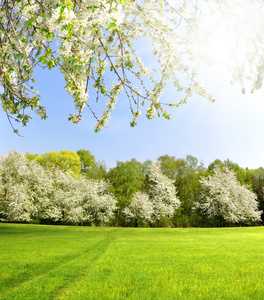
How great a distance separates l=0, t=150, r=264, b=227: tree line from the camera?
113 ft

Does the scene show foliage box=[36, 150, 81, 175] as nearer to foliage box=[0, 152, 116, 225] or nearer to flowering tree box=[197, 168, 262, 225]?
foliage box=[0, 152, 116, 225]

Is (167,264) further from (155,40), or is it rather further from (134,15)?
(134,15)

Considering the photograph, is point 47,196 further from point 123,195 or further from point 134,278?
point 134,278

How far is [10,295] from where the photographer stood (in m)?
5.99

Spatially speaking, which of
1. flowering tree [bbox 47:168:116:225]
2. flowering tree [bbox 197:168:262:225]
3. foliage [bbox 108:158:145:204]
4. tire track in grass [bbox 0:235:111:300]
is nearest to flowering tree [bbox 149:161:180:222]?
foliage [bbox 108:158:145:204]

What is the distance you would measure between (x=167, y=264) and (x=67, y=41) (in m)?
7.86

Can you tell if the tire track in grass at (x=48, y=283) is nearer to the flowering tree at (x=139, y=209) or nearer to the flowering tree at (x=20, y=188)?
the flowering tree at (x=20, y=188)

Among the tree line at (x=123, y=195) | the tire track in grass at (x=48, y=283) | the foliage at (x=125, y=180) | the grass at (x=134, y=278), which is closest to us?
the grass at (x=134, y=278)

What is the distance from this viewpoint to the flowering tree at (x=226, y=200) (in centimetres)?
3888

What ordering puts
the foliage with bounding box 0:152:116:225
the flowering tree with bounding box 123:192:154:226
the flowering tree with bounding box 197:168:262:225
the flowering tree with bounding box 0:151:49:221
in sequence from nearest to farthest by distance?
the flowering tree with bounding box 0:151:49:221 → the foliage with bounding box 0:152:116:225 → the flowering tree with bounding box 123:192:154:226 → the flowering tree with bounding box 197:168:262:225

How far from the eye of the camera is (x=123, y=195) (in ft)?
125

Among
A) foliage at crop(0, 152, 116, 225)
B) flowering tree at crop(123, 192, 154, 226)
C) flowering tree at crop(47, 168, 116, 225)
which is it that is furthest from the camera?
flowering tree at crop(123, 192, 154, 226)

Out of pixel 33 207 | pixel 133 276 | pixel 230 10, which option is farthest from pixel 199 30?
pixel 33 207

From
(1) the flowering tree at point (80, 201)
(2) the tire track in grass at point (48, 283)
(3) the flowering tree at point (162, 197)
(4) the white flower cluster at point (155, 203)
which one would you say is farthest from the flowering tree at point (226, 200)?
(2) the tire track in grass at point (48, 283)
